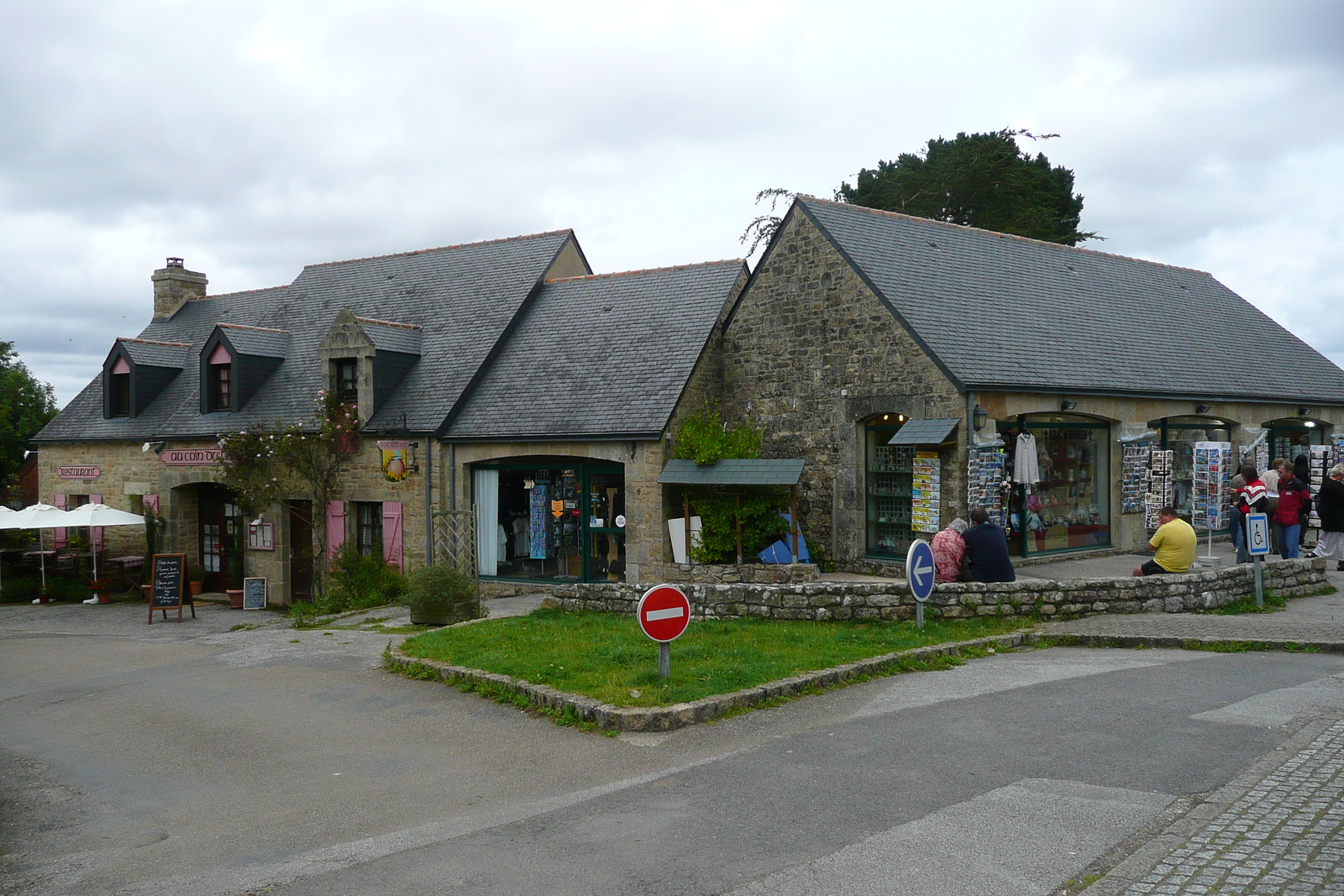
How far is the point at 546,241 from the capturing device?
2334cm

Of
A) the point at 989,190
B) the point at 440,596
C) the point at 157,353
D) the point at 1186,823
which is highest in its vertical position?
the point at 989,190

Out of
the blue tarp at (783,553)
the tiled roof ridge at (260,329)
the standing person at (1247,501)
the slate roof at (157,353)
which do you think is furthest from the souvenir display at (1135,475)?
the slate roof at (157,353)

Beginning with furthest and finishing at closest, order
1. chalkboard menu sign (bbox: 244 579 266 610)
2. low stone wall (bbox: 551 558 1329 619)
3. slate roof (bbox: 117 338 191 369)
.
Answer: slate roof (bbox: 117 338 191 369), chalkboard menu sign (bbox: 244 579 266 610), low stone wall (bbox: 551 558 1329 619)

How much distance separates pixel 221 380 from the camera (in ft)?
77.3

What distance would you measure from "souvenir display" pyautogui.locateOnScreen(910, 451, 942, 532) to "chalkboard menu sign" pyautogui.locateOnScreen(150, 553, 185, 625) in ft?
45.6

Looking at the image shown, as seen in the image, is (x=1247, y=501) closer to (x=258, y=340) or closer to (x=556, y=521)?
(x=556, y=521)

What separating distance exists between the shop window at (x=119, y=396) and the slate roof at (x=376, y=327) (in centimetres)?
29

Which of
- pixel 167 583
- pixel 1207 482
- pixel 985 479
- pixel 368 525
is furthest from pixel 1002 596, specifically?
pixel 167 583

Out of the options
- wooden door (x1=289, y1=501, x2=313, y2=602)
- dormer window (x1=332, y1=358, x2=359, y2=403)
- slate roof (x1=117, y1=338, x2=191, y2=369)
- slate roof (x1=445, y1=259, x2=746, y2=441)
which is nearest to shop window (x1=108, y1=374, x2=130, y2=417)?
slate roof (x1=117, y1=338, x2=191, y2=369)

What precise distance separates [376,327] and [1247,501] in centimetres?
1641

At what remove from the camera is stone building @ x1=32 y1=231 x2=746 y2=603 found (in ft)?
59.1

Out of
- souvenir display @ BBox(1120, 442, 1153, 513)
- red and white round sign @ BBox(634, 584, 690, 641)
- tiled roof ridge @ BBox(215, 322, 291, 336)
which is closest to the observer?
red and white round sign @ BBox(634, 584, 690, 641)

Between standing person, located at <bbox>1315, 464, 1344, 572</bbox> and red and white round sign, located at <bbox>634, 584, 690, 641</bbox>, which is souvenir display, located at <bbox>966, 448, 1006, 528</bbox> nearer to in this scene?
standing person, located at <bbox>1315, 464, 1344, 572</bbox>

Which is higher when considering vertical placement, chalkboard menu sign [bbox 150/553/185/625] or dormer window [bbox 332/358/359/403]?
dormer window [bbox 332/358/359/403]
